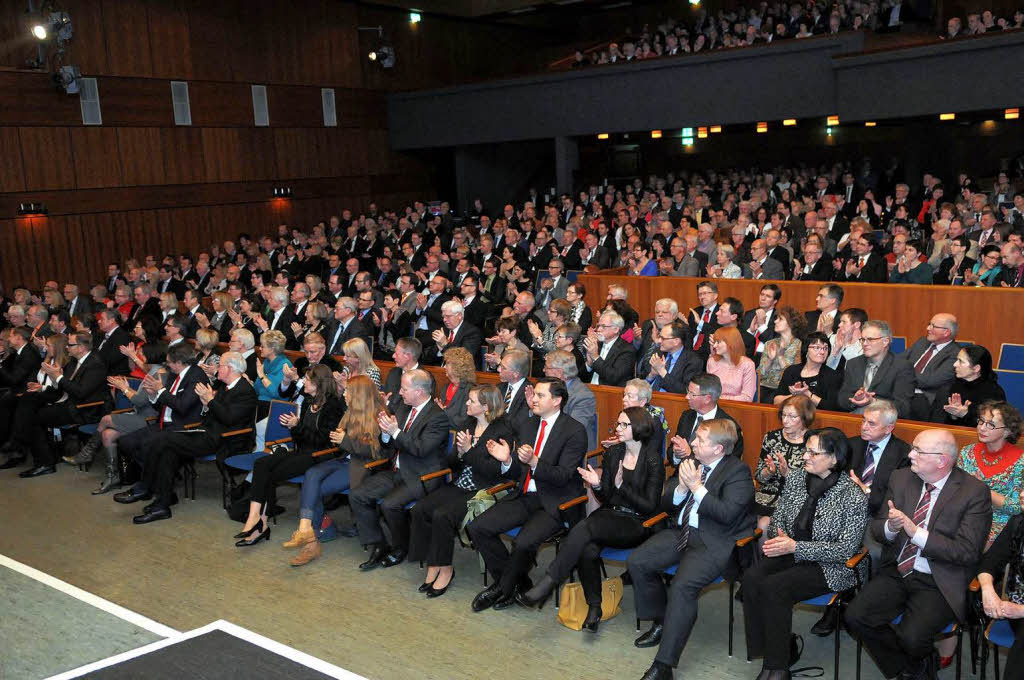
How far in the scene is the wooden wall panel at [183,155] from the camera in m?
16.4

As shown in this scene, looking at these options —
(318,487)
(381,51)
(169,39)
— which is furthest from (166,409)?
(381,51)

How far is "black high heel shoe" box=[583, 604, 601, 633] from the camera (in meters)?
4.61

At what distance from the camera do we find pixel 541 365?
7449 mm

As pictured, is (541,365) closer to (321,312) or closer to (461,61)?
(321,312)

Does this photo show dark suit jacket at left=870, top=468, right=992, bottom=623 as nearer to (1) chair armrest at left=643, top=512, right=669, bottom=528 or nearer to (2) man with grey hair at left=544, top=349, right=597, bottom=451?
(1) chair armrest at left=643, top=512, right=669, bottom=528

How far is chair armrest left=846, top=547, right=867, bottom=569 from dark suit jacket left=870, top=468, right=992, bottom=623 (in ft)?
0.93

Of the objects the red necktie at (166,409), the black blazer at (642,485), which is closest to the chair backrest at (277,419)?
the red necktie at (166,409)

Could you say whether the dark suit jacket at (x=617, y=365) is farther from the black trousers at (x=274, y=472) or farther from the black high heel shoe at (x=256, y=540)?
the black high heel shoe at (x=256, y=540)

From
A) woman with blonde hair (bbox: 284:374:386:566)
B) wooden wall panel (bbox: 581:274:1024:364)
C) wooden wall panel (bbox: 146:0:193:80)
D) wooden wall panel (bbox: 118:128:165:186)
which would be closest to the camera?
woman with blonde hair (bbox: 284:374:386:566)

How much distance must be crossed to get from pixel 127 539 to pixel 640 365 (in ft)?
13.2

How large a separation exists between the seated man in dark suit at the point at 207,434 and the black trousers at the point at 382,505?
149 centimetres

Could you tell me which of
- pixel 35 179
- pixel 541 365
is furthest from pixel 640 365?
pixel 35 179

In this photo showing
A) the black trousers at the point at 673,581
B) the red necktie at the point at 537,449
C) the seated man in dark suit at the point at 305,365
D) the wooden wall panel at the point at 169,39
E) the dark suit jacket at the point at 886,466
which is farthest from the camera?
the wooden wall panel at the point at 169,39

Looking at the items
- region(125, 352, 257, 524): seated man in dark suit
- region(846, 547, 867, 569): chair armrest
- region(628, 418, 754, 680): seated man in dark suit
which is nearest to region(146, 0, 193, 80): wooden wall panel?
region(125, 352, 257, 524): seated man in dark suit
